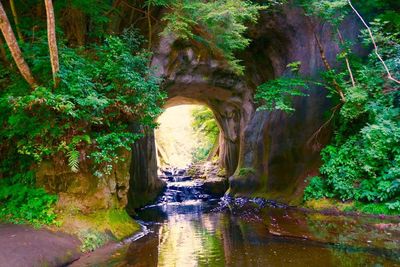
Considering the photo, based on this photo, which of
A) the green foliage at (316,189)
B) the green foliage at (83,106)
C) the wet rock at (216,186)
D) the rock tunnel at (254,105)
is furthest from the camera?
the wet rock at (216,186)

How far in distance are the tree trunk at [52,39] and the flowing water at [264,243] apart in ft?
13.2

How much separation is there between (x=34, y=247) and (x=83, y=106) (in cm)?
304

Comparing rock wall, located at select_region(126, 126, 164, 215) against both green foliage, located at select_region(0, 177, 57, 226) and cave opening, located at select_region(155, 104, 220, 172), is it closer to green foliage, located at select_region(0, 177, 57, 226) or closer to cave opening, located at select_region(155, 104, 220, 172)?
green foliage, located at select_region(0, 177, 57, 226)

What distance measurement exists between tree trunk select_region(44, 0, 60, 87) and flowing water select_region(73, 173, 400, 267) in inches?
159

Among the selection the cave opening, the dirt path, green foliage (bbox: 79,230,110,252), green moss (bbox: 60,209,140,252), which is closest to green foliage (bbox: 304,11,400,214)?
green moss (bbox: 60,209,140,252)

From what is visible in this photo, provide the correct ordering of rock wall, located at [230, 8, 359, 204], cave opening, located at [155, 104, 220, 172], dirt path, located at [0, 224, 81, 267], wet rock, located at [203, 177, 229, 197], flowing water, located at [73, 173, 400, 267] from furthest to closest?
cave opening, located at [155, 104, 220, 172], wet rock, located at [203, 177, 229, 197], rock wall, located at [230, 8, 359, 204], flowing water, located at [73, 173, 400, 267], dirt path, located at [0, 224, 81, 267]

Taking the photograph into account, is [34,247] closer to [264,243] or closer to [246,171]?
[264,243]

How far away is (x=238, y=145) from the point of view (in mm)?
23000

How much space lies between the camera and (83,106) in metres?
7.86

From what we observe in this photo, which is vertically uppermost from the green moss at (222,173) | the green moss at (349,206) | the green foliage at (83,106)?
the green foliage at (83,106)

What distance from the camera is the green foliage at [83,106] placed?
758cm

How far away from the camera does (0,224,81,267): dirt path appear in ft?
20.5

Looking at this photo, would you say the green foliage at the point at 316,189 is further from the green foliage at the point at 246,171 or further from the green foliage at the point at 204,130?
the green foliage at the point at 204,130

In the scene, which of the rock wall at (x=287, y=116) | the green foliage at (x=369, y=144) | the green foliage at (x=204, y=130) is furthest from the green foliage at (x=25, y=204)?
the green foliage at (x=204, y=130)
